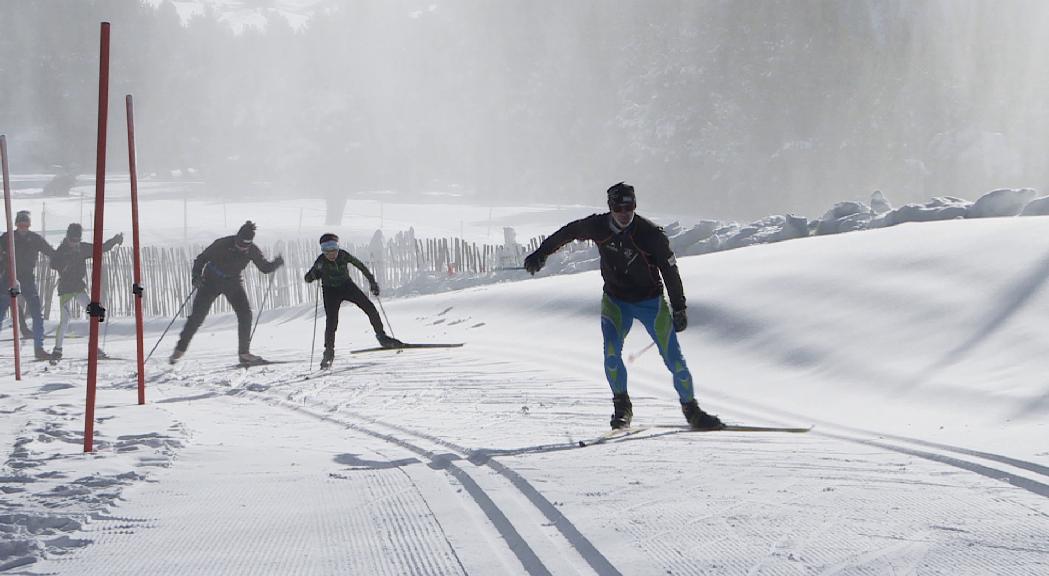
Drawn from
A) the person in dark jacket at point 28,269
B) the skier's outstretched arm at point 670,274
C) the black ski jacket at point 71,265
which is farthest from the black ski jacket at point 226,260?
the skier's outstretched arm at point 670,274

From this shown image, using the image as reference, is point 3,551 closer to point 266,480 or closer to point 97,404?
point 266,480

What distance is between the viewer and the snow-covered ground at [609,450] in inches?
135

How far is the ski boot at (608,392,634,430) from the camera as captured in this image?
6078 mm

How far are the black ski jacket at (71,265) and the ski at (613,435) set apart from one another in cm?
948

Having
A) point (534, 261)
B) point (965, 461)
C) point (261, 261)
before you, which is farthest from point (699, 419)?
point (261, 261)

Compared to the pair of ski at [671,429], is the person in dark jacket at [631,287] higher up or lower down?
higher up

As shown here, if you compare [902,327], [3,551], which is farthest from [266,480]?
[902,327]

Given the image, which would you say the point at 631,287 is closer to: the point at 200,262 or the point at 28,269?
the point at 200,262

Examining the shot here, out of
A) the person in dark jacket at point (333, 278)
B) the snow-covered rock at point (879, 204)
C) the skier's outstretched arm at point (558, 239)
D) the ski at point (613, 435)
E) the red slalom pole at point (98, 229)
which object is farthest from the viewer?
the snow-covered rock at point (879, 204)

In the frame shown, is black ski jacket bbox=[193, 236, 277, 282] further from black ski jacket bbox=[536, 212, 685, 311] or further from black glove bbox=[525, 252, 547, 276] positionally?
black ski jacket bbox=[536, 212, 685, 311]

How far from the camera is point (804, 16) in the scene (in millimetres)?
47688

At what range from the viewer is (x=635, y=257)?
610cm

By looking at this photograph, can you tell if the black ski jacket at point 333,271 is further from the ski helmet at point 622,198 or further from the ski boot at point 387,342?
the ski helmet at point 622,198

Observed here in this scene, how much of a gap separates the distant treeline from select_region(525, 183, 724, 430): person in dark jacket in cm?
4076
